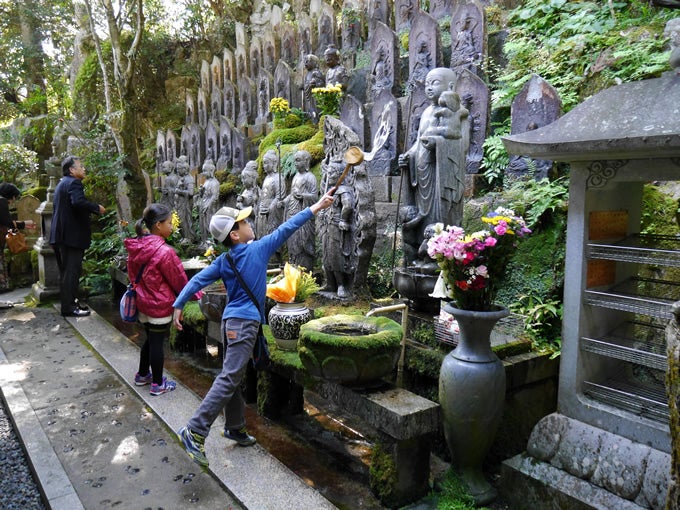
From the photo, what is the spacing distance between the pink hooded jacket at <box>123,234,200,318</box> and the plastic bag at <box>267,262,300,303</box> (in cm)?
108

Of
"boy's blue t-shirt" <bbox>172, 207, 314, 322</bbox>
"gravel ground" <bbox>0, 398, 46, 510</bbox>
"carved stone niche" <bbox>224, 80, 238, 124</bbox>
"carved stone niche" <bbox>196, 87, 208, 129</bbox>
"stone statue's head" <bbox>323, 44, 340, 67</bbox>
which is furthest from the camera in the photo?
"carved stone niche" <bbox>196, 87, 208, 129</bbox>

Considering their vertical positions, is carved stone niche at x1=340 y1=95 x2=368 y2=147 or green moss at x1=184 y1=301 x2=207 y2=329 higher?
carved stone niche at x1=340 y1=95 x2=368 y2=147

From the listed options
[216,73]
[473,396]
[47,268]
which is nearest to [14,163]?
[47,268]

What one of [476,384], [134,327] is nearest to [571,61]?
[476,384]

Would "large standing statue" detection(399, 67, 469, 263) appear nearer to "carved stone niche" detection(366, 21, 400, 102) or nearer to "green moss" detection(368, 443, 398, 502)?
"green moss" detection(368, 443, 398, 502)

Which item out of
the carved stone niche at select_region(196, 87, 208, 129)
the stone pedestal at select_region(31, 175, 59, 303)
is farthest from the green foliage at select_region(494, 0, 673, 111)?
the carved stone niche at select_region(196, 87, 208, 129)

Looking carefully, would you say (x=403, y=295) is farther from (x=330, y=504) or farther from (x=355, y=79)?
(x=355, y=79)

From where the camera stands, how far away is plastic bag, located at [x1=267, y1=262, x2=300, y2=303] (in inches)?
182

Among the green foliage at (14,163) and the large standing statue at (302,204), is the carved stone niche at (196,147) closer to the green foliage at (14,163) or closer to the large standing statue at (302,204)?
the green foliage at (14,163)

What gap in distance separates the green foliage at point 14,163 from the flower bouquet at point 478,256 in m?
14.3

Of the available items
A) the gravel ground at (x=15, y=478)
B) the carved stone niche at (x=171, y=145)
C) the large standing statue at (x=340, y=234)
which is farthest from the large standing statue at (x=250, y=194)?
the carved stone niche at (x=171, y=145)

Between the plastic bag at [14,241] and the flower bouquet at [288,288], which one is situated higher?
the plastic bag at [14,241]

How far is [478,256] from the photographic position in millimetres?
3578

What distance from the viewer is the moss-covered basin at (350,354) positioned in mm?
3603
